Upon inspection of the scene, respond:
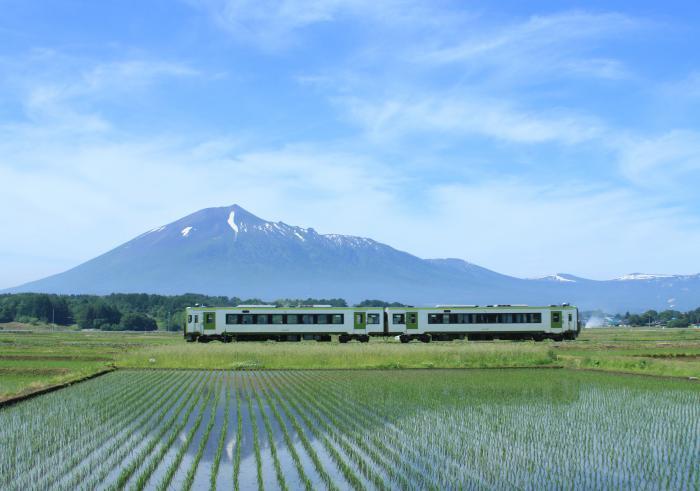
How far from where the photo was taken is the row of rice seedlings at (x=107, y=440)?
11.2 metres

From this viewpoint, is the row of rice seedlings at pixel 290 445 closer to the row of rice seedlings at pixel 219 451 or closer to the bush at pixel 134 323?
the row of rice seedlings at pixel 219 451

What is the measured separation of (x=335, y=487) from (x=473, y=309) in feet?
125

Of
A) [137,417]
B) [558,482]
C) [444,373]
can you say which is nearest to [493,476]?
[558,482]

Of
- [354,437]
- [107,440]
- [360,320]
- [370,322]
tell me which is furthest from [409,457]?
[370,322]

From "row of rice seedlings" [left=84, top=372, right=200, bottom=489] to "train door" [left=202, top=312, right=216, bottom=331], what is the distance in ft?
80.5

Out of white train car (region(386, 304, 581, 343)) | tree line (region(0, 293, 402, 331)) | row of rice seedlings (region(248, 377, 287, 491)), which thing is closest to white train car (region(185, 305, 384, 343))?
white train car (region(386, 304, 581, 343))

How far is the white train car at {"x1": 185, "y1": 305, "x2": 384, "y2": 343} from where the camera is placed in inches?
1855

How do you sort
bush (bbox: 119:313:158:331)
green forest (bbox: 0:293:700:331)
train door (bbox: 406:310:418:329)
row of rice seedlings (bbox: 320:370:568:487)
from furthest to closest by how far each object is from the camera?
1. green forest (bbox: 0:293:700:331)
2. bush (bbox: 119:313:158:331)
3. train door (bbox: 406:310:418:329)
4. row of rice seedlings (bbox: 320:370:568:487)

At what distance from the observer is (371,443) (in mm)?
13734

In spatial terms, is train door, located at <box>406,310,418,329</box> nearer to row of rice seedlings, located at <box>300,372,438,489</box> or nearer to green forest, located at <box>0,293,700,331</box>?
row of rice seedlings, located at <box>300,372,438,489</box>

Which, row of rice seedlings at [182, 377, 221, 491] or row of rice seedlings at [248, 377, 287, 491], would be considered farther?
row of rice seedlings at [248, 377, 287, 491]

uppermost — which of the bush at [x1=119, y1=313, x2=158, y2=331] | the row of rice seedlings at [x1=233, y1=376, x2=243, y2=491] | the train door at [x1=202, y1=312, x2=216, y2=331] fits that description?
the train door at [x1=202, y1=312, x2=216, y2=331]

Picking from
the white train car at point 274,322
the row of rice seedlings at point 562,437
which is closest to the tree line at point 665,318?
the white train car at point 274,322

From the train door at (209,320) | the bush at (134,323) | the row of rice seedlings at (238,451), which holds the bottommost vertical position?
the row of rice seedlings at (238,451)
